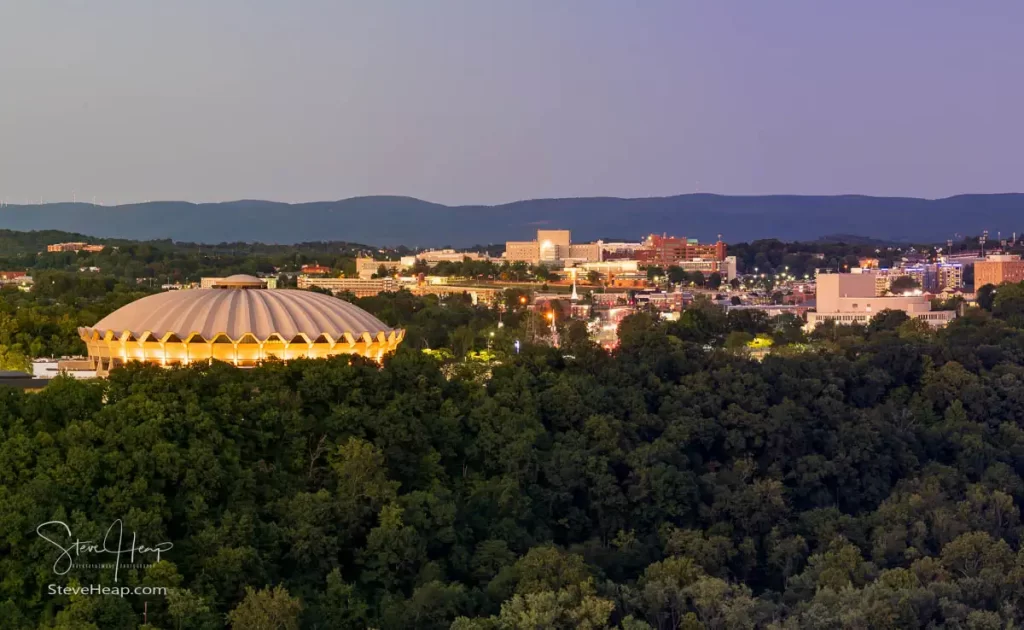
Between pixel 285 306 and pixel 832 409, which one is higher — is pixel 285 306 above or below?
above

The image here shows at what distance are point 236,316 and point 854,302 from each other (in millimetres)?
62828

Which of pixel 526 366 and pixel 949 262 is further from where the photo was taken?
pixel 949 262

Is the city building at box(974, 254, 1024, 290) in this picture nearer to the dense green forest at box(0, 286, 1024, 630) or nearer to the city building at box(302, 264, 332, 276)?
the city building at box(302, 264, 332, 276)

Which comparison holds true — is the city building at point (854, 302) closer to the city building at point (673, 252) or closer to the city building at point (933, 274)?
the city building at point (933, 274)

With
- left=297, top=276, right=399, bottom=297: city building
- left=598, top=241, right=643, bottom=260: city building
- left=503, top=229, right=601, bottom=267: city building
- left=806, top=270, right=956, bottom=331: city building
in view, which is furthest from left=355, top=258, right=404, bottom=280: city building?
left=598, top=241, right=643, bottom=260: city building

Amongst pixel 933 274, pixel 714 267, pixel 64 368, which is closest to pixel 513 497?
pixel 64 368

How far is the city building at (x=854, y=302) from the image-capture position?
86438mm

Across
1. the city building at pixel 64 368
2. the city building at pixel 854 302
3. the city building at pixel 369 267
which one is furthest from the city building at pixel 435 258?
the city building at pixel 64 368

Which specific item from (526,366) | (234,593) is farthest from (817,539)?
(234,593)

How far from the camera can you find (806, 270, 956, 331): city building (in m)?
86.4

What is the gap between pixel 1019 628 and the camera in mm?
25641

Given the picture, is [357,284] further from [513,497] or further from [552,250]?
[513,497]

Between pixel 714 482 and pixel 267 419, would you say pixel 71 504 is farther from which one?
pixel 714 482

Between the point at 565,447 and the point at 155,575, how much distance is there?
40.5 ft
